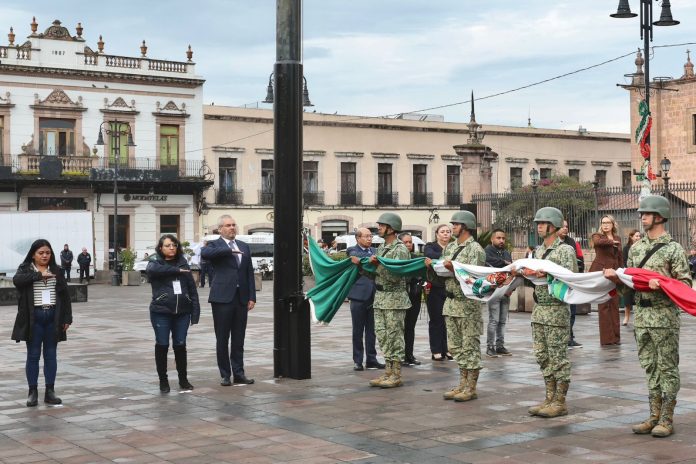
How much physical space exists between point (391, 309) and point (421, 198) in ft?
140

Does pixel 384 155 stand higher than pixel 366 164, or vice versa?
pixel 384 155

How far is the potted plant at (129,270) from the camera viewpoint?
124ft

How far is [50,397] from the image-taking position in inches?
397

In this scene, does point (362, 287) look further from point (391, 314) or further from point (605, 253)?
point (605, 253)

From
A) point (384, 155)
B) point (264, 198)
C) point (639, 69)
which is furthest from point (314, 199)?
point (639, 69)

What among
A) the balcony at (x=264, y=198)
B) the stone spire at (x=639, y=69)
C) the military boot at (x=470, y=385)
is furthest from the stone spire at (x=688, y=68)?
the military boot at (x=470, y=385)

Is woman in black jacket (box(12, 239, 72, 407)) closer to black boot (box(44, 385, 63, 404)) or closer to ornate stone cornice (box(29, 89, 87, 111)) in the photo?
black boot (box(44, 385, 63, 404))

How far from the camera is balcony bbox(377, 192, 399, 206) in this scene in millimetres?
51969

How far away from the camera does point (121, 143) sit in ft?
147

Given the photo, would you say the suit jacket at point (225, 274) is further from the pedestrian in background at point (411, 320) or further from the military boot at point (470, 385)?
the military boot at point (470, 385)

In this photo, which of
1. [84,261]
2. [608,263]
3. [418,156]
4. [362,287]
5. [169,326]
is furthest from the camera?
[418,156]

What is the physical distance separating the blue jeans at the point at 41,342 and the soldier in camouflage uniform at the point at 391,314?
328cm

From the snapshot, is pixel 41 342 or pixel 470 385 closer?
pixel 470 385

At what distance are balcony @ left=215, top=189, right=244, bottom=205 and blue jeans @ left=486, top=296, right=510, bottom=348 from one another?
113ft
